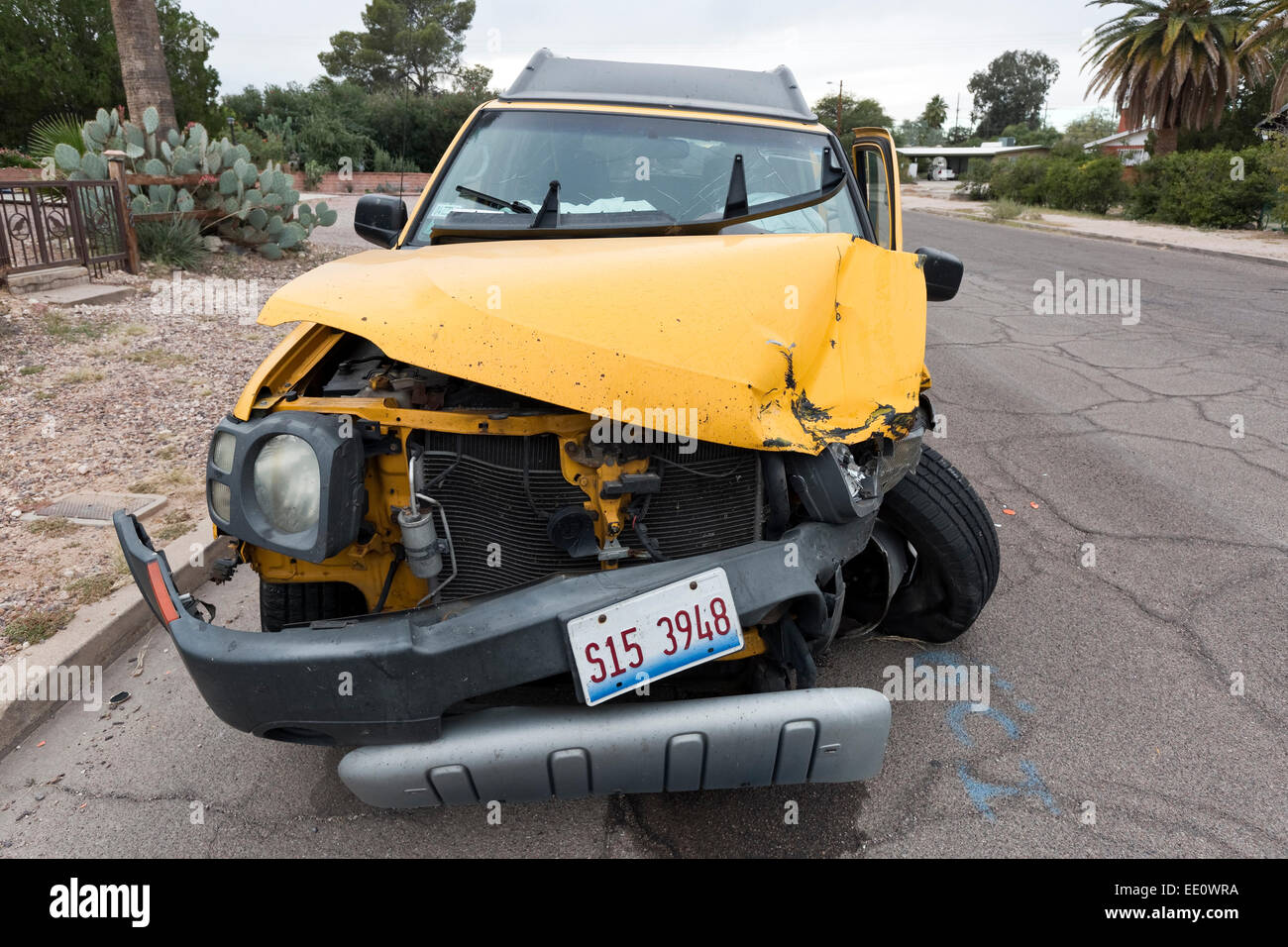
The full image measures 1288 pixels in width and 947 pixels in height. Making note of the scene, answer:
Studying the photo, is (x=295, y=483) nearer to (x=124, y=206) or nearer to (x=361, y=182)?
(x=124, y=206)

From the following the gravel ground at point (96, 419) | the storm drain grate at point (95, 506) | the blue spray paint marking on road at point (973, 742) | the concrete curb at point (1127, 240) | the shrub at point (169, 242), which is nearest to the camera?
the blue spray paint marking on road at point (973, 742)

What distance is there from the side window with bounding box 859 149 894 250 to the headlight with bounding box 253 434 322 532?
108 inches

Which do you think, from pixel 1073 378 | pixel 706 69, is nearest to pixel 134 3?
pixel 706 69

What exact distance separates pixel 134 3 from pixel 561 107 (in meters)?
9.97

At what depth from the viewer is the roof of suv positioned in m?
3.75

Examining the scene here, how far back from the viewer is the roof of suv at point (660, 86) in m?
3.75

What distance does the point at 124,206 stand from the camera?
8.46 m

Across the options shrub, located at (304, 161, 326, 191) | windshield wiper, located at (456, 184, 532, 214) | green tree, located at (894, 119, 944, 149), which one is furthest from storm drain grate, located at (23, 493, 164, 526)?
green tree, located at (894, 119, 944, 149)

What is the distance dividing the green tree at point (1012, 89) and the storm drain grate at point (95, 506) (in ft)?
332

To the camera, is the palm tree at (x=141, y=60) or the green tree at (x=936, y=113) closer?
the palm tree at (x=141, y=60)

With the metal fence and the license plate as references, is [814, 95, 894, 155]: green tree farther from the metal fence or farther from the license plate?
the license plate

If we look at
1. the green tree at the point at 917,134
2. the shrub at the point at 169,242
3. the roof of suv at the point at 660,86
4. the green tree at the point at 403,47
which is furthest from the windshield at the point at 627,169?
the green tree at the point at 917,134

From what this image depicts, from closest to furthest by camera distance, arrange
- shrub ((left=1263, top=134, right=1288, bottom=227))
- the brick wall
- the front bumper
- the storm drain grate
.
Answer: the front bumper → the storm drain grate → shrub ((left=1263, top=134, right=1288, bottom=227)) → the brick wall

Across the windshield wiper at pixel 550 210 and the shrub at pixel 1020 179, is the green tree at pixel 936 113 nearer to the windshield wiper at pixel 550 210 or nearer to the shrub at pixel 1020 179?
the shrub at pixel 1020 179
